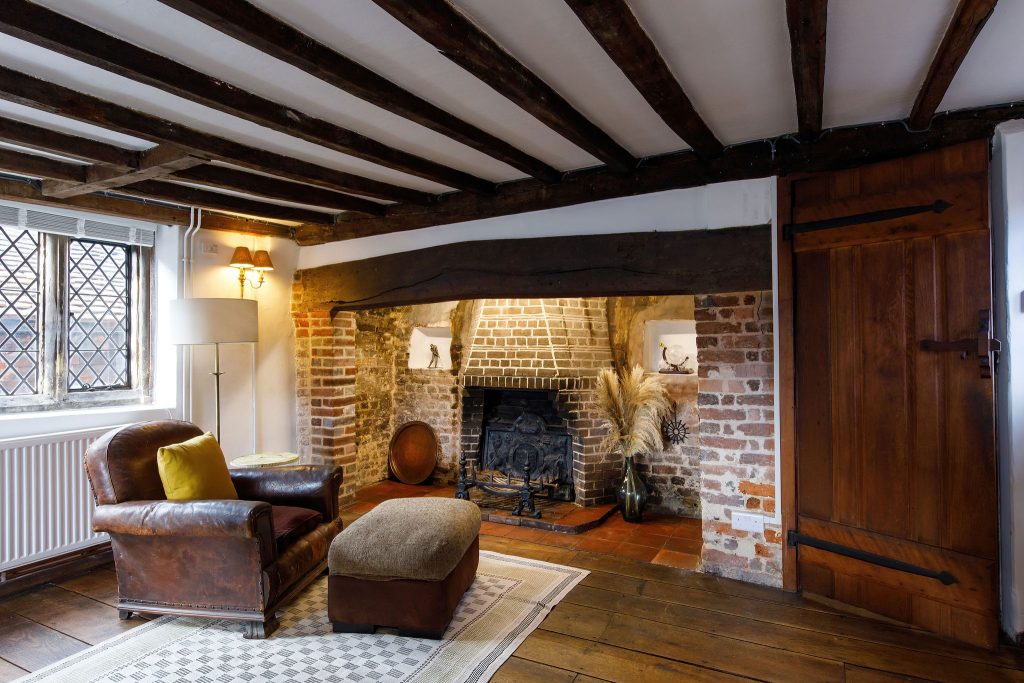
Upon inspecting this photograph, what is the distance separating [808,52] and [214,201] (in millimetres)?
3565

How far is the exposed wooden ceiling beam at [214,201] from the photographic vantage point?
11.7 feet

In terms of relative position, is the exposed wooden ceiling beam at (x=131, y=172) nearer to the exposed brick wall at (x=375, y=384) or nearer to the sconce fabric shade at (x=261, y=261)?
the sconce fabric shade at (x=261, y=261)

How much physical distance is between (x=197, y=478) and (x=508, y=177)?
2420 mm

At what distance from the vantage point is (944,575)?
2.56 m

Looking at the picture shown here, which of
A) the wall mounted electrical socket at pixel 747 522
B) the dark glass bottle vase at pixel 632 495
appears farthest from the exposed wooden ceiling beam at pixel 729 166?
the dark glass bottle vase at pixel 632 495

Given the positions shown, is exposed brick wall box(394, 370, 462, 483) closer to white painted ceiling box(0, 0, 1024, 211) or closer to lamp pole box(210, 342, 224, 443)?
lamp pole box(210, 342, 224, 443)

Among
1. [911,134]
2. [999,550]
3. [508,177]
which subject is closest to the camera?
[999,550]

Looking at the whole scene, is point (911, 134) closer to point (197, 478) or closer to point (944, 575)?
point (944, 575)

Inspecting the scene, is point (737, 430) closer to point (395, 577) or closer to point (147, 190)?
point (395, 577)

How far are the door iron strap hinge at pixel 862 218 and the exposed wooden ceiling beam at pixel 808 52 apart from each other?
0.52 metres

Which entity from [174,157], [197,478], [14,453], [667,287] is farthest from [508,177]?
[14,453]

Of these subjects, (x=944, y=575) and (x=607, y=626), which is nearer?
(x=944, y=575)

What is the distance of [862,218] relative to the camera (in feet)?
9.16

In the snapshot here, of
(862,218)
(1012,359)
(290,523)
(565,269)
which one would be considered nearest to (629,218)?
(565,269)
